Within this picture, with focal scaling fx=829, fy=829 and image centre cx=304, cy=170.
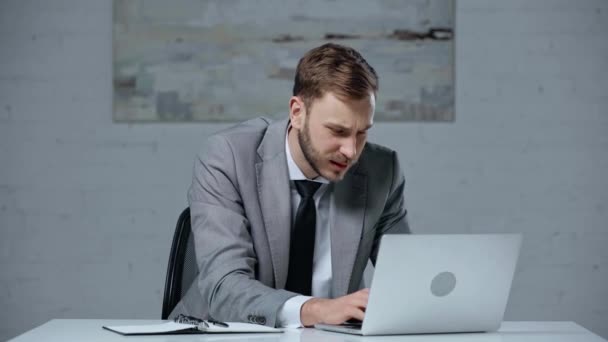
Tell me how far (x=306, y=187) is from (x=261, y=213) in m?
0.13

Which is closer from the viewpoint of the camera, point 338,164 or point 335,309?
point 335,309

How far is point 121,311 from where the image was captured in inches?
144

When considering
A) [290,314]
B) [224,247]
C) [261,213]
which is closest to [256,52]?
[261,213]

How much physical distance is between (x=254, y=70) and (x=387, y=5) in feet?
2.14

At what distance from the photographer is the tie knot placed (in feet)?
6.72

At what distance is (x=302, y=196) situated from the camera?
6.74ft

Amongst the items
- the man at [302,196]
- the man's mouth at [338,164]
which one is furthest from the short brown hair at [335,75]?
the man's mouth at [338,164]

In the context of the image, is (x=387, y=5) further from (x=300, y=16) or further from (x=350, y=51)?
(x=350, y=51)

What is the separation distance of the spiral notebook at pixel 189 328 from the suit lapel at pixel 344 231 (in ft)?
1.42

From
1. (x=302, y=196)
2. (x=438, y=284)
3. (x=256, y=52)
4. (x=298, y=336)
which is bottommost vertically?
(x=298, y=336)

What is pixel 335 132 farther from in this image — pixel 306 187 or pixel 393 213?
pixel 393 213

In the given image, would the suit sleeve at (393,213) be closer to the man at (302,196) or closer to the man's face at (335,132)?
the man at (302,196)

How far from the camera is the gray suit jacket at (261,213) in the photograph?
188 cm

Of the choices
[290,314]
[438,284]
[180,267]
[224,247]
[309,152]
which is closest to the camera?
[438,284]
